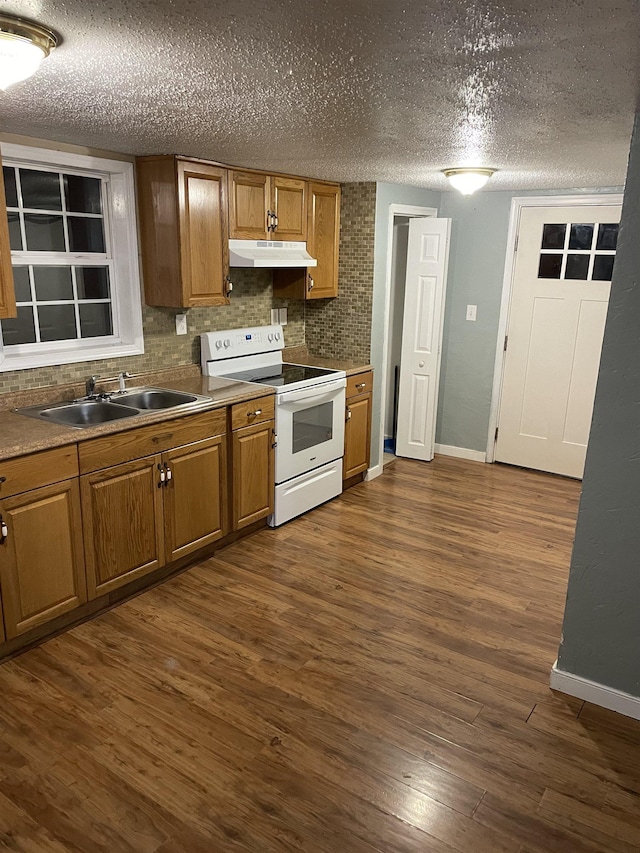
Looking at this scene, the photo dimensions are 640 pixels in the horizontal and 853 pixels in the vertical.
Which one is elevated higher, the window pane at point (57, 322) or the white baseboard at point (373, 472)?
the window pane at point (57, 322)

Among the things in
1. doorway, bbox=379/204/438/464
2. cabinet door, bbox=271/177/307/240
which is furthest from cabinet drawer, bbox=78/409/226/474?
doorway, bbox=379/204/438/464

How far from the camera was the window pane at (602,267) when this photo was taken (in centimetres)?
453

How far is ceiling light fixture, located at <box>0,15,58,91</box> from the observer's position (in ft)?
4.58

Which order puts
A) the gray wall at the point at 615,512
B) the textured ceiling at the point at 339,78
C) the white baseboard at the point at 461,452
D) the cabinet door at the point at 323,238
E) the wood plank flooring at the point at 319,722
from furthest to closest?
1. the white baseboard at the point at 461,452
2. the cabinet door at the point at 323,238
3. the gray wall at the point at 615,512
4. the wood plank flooring at the point at 319,722
5. the textured ceiling at the point at 339,78

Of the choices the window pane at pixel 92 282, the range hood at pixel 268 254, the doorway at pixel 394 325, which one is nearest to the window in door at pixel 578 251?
the doorway at pixel 394 325

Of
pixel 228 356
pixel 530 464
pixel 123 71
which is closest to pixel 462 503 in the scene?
pixel 530 464

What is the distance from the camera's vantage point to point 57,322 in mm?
3355

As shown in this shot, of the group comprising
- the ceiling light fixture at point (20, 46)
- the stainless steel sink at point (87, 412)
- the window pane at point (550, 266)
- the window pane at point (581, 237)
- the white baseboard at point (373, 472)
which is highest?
the ceiling light fixture at point (20, 46)

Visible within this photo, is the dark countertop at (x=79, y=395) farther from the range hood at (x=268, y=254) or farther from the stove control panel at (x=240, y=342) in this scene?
the range hood at (x=268, y=254)

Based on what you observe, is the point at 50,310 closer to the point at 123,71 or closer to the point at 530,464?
the point at 123,71

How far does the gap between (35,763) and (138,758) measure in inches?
13.0

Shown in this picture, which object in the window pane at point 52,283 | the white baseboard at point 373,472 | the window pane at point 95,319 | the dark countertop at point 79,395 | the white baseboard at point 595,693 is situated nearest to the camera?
the white baseboard at point 595,693

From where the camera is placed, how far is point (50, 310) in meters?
3.31

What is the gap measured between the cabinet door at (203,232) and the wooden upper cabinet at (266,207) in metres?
0.10
